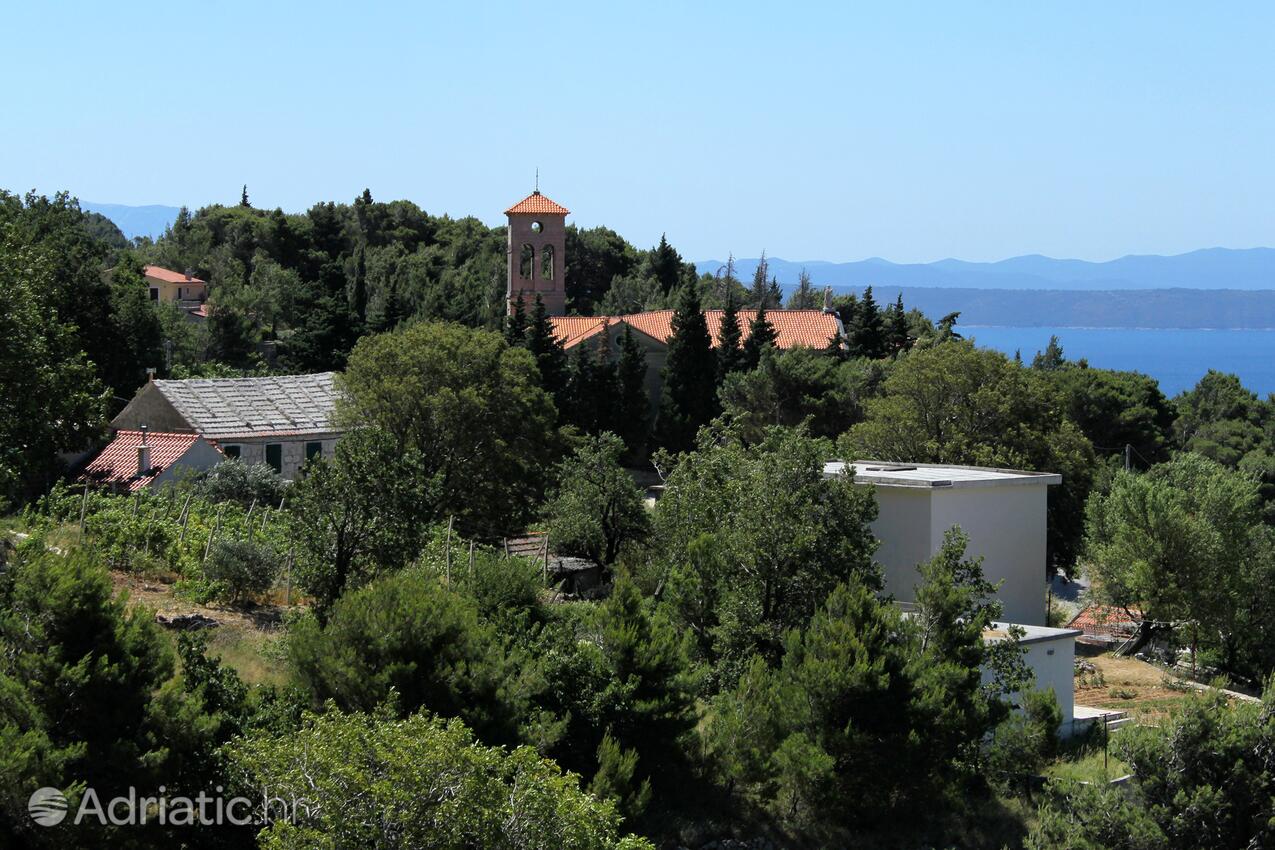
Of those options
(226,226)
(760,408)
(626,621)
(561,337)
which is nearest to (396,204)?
(226,226)

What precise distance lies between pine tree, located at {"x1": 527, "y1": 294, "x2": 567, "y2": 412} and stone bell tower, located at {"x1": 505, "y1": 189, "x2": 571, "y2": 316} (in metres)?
12.8

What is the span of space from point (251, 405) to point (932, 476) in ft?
63.6

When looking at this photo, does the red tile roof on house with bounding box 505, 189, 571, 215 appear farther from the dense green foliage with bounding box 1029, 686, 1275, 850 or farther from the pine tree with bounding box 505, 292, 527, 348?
the dense green foliage with bounding box 1029, 686, 1275, 850

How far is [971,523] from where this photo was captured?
84.2ft

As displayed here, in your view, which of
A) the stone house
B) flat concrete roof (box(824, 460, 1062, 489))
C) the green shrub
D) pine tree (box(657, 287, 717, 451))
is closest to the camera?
the green shrub

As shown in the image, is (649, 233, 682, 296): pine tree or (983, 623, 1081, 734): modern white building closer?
(983, 623, 1081, 734): modern white building

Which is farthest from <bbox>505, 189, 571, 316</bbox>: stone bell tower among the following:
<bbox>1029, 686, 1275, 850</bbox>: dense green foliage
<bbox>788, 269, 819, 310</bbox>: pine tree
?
<bbox>1029, 686, 1275, 850</bbox>: dense green foliage

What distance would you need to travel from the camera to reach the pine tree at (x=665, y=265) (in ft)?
269

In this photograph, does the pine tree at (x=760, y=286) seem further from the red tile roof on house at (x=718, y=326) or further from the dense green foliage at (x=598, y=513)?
the dense green foliage at (x=598, y=513)

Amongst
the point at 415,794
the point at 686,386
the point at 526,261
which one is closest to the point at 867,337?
the point at 686,386

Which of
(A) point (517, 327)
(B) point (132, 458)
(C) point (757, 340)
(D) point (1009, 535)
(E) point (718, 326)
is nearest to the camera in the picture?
(D) point (1009, 535)

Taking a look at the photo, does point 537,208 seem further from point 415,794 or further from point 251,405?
point 415,794

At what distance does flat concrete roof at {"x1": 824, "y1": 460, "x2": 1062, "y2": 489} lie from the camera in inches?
985

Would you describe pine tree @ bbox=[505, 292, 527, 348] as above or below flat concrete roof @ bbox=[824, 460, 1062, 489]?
above
